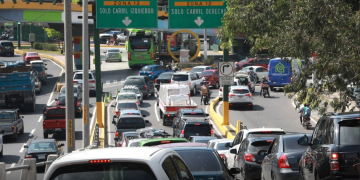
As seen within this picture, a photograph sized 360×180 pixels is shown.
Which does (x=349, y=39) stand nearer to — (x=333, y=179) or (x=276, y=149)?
(x=276, y=149)

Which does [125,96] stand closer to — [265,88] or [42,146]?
[265,88]

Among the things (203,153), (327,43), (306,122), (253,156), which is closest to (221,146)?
(253,156)

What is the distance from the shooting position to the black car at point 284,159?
1089 centimetres

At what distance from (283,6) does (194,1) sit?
1133 cm

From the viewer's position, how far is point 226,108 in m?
27.8

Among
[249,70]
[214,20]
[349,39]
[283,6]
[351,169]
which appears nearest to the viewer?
[351,169]

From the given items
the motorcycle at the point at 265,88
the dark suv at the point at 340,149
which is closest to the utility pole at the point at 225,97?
the motorcycle at the point at 265,88

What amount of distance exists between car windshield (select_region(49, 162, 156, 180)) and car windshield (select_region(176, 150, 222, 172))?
457 cm

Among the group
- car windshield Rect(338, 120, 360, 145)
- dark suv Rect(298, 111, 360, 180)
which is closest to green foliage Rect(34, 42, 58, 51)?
dark suv Rect(298, 111, 360, 180)

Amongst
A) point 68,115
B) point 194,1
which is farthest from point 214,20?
point 68,115

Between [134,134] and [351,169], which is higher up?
[351,169]

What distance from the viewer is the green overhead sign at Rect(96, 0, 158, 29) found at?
90.0 ft

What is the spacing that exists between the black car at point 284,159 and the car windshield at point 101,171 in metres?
6.18

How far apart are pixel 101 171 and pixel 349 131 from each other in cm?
437
